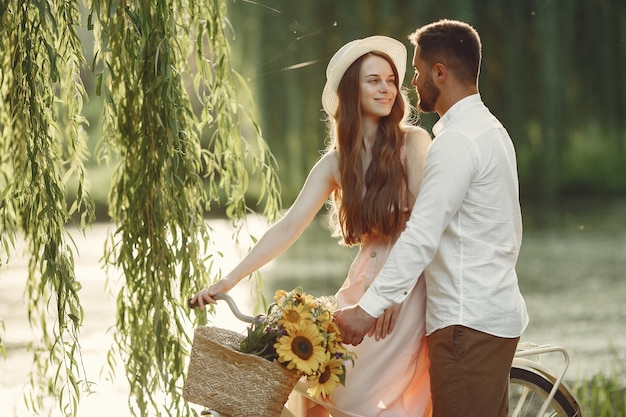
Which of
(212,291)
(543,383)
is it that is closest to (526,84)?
(543,383)

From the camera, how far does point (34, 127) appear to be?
10.3 feet

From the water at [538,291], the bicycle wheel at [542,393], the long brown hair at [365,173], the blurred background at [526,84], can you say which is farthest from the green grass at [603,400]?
the long brown hair at [365,173]

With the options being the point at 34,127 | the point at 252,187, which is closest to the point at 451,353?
the point at 34,127

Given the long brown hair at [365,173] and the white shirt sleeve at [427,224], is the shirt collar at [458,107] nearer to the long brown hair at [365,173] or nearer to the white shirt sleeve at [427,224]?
the white shirt sleeve at [427,224]

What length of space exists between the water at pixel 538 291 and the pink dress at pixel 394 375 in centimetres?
310

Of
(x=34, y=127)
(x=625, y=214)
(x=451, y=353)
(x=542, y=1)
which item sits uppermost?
(x=542, y=1)

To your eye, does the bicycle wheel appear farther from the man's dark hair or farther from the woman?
the man's dark hair

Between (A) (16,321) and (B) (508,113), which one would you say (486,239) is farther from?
(A) (16,321)

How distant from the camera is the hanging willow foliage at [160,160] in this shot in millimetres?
3166

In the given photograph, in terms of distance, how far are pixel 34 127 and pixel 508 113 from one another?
4585 millimetres

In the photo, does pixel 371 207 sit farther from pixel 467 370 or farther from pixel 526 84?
pixel 526 84

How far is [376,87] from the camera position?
8.95 ft

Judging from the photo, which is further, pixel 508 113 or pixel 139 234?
pixel 508 113

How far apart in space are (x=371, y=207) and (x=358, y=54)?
428mm
